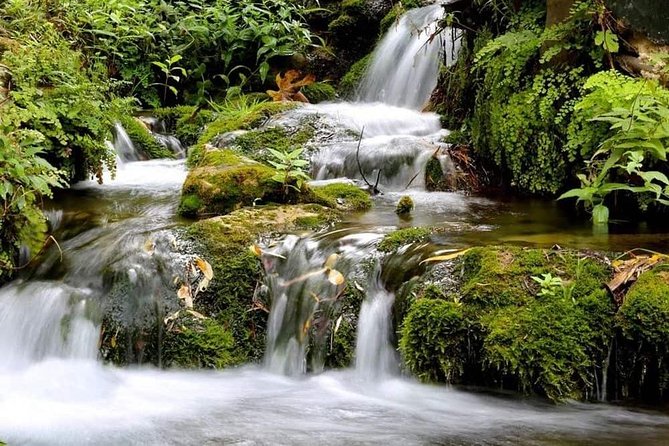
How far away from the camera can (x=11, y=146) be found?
4.87m

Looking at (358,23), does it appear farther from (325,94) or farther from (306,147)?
(306,147)

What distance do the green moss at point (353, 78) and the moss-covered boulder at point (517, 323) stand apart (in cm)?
721

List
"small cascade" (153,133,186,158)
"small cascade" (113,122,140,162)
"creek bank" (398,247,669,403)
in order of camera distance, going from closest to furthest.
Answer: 1. "creek bank" (398,247,669,403)
2. "small cascade" (113,122,140,162)
3. "small cascade" (153,133,186,158)

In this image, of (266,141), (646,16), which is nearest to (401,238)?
(646,16)

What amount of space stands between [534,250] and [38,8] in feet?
22.0

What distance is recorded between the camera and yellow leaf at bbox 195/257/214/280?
482 cm

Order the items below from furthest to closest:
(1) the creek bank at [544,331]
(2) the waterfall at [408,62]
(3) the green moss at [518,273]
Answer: (2) the waterfall at [408,62]
(3) the green moss at [518,273]
(1) the creek bank at [544,331]

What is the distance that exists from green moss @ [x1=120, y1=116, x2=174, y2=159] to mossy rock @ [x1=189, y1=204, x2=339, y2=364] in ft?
13.2

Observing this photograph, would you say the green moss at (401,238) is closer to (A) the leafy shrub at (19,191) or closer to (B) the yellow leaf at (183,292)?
(B) the yellow leaf at (183,292)

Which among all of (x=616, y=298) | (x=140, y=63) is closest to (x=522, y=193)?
(x=616, y=298)

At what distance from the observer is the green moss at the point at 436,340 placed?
13.0 ft

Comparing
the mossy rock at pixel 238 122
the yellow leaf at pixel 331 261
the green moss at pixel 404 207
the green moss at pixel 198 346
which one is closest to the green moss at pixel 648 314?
the yellow leaf at pixel 331 261

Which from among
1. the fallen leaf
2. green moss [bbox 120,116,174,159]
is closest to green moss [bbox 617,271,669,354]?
the fallen leaf

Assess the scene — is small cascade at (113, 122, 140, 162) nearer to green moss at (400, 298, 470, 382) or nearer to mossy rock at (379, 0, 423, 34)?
mossy rock at (379, 0, 423, 34)
